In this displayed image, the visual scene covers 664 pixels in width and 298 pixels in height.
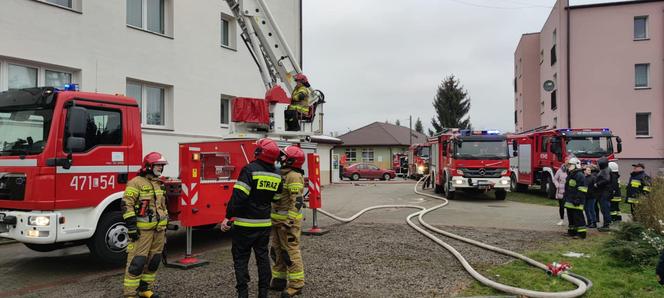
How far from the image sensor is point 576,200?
932 centimetres

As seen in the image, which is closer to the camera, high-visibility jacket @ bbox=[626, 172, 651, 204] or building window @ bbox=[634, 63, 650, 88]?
high-visibility jacket @ bbox=[626, 172, 651, 204]

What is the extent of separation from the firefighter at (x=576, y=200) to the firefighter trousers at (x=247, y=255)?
22.5 ft

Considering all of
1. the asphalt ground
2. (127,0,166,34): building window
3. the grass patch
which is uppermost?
(127,0,166,34): building window

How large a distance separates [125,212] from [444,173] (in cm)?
1438

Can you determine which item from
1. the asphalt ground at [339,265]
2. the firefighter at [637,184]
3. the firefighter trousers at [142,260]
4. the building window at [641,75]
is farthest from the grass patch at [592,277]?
the building window at [641,75]

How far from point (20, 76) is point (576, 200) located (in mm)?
11430

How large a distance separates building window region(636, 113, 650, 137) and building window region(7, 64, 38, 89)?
25.8 m

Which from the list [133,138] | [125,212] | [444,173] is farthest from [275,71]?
[444,173]

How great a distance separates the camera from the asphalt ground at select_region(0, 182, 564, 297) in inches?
224

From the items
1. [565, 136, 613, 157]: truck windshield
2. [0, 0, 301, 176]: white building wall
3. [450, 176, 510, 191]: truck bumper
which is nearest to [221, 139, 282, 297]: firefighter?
[0, 0, 301, 176]: white building wall

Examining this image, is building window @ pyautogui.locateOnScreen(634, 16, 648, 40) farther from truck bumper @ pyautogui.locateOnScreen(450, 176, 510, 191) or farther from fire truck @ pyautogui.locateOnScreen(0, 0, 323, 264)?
fire truck @ pyautogui.locateOnScreen(0, 0, 323, 264)

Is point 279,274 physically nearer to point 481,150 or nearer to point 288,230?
point 288,230

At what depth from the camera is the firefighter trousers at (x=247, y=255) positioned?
4.93 m

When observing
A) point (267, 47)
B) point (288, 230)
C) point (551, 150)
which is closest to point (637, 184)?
point (551, 150)
